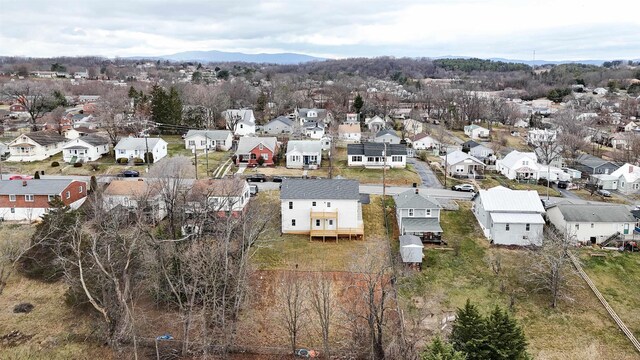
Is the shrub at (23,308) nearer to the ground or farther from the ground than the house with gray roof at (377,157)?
nearer to the ground

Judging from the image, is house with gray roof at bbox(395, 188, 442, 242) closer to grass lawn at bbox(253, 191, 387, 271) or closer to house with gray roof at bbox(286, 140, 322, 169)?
grass lawn at bbox(253, 191, 387, 271)

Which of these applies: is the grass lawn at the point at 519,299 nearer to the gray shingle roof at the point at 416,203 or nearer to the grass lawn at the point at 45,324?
the gray shingle roof at the point at 416,203

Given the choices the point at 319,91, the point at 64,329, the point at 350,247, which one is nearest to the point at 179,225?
the point at 64,329

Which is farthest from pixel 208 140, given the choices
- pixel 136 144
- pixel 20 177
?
pixel 20 177

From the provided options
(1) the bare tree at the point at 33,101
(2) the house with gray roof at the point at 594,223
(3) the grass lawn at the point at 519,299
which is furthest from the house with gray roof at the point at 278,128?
(2) the house with gray roof at the point at 594,223

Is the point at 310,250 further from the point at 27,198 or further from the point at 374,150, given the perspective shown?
the point at 27,198

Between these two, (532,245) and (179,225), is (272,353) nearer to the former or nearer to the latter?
(179,225)
